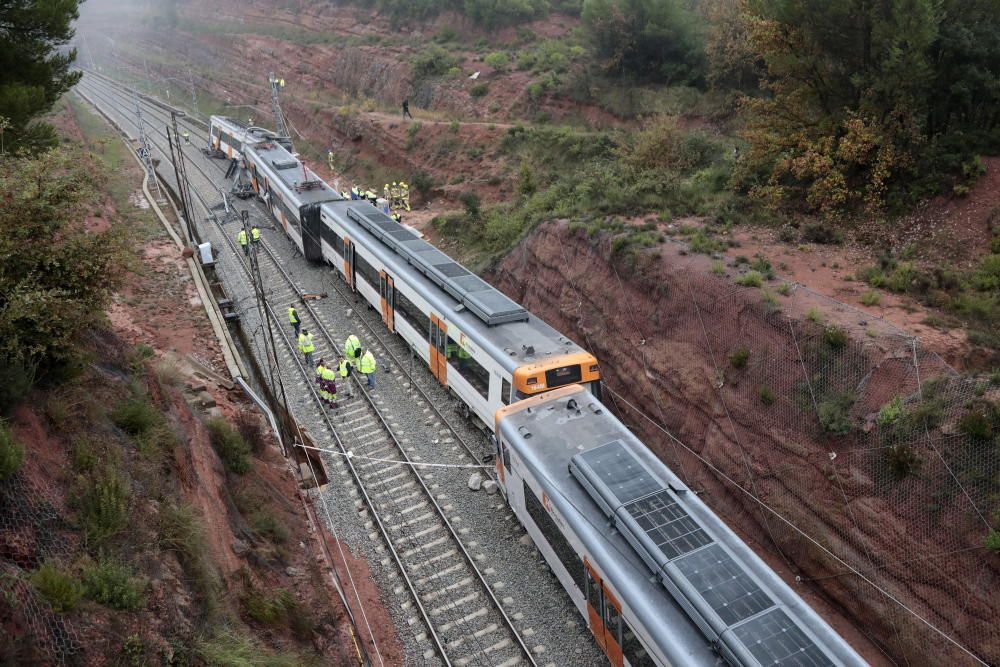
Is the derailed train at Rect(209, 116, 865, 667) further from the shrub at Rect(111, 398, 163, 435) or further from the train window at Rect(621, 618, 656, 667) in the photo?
the shrub at Rect(111, 398, 163, 435)

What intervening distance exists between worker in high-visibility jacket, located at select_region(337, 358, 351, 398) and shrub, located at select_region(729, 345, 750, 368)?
10543 millimetres

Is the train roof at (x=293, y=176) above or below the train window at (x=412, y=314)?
above

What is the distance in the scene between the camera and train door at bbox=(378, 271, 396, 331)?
2073 cm

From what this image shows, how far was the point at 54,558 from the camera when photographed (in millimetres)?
7570

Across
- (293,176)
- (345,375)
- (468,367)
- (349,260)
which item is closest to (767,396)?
(468,367)

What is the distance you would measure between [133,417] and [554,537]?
7499mm

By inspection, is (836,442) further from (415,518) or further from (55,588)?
(55,588)

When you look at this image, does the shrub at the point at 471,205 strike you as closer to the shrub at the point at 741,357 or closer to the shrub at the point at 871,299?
the shrub at the point at 741,357

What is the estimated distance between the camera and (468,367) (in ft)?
54.5

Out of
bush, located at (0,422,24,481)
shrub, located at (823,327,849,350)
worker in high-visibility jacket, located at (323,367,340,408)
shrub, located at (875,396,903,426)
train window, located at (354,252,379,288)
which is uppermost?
bush, located at (0,422,24,481)

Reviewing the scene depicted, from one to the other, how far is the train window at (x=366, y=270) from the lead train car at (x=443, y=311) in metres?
0.04

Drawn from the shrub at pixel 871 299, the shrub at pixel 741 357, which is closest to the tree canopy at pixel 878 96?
the shrub at pixel 871 299

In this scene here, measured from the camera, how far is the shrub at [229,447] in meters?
13.5

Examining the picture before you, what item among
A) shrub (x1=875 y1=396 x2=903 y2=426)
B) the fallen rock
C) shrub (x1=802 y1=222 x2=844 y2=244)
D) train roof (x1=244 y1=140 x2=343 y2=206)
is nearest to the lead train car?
train roof (x1=244 y1=140 x2=343 y2=206)
